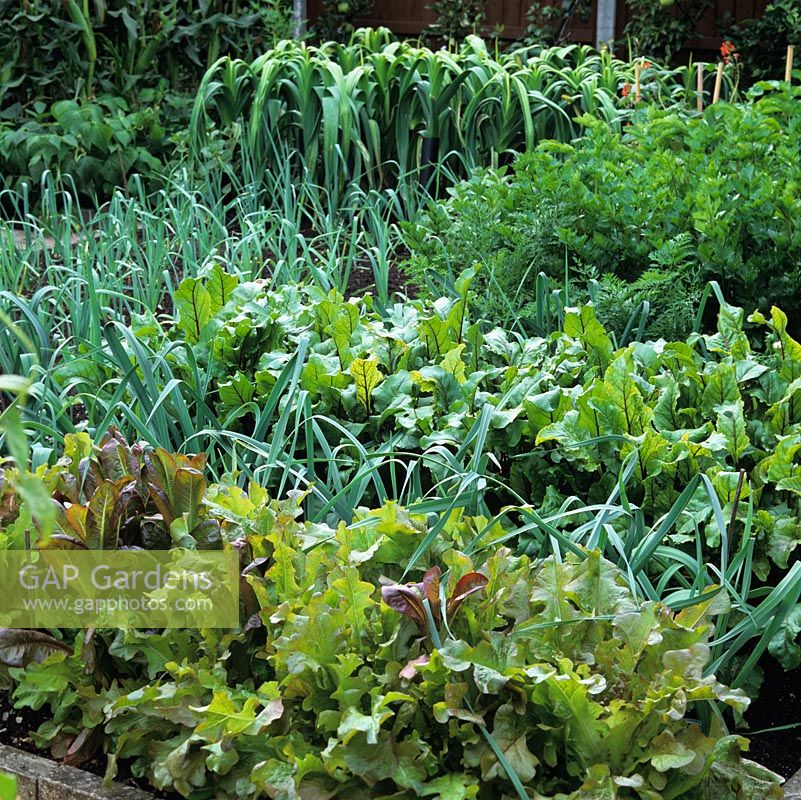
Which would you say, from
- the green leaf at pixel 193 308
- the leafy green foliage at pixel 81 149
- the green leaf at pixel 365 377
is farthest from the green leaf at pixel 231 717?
the leafy green foliage at pixel 81 149

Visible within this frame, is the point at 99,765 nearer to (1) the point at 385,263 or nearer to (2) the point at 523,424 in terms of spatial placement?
(2) the point at 523,424

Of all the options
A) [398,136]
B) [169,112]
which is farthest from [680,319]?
[169,112]

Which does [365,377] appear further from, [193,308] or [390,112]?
[390,112]

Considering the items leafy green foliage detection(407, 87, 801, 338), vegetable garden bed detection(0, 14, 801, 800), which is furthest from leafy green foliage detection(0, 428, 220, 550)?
leafy green foliage detection(407, 87, 801, 338)

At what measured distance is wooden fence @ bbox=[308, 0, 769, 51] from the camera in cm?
1109

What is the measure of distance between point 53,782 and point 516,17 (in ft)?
37.3

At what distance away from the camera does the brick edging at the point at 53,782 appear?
5.21ft

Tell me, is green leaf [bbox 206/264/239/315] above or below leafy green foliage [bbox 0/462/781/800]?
above

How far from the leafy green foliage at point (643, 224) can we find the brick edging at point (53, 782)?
178cm

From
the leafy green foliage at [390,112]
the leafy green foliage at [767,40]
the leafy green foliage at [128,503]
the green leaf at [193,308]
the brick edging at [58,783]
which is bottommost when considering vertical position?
the brick edging at [58,783]

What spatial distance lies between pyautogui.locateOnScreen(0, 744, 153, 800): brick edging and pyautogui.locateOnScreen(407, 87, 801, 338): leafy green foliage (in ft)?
5.84

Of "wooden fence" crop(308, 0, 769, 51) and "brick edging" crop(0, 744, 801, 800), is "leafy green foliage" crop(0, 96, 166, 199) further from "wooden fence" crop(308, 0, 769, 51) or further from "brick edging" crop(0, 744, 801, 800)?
"wooden fence" crop(308, 0, 769, 51)

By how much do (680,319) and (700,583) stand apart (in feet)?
4.46

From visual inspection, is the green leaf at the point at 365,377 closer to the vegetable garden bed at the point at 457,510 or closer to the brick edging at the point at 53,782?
the vegetable garden bed at the point at 457,510
